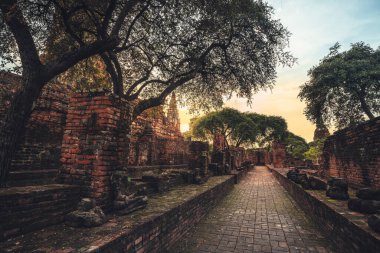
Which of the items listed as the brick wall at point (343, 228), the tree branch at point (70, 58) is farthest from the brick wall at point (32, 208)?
the brick wall at point (343, 228)

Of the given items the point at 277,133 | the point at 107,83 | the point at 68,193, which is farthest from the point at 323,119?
the point at 277,133

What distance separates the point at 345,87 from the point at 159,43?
1507 centimetres

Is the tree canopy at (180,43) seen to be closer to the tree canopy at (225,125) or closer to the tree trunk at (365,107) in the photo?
the tree trunk at (365,107)

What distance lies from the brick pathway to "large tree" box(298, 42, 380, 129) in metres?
13.2

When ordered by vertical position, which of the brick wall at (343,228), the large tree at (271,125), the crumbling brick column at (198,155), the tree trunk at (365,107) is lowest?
the brick wall at (343,228)

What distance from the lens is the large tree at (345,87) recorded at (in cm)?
1592

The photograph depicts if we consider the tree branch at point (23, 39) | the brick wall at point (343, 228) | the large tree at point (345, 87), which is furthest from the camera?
the large tree at point (345, 87)

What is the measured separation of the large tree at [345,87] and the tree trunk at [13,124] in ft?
59.7

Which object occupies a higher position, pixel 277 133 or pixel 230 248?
pixel 277 133

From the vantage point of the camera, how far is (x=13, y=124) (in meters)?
4.13

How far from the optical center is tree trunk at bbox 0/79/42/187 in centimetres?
396

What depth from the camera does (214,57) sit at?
1045 centimetres

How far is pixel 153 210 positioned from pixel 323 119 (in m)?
19.3

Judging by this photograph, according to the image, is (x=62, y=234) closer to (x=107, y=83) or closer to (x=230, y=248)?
(x=230, y=248)
